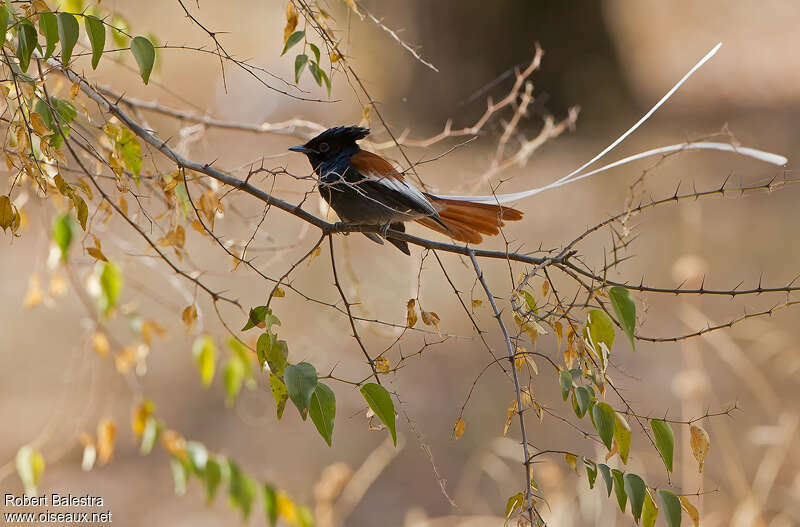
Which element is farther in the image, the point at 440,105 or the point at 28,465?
the point at 440,105

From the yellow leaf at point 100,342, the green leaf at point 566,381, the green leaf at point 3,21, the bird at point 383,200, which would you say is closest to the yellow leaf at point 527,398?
the green leaf at point 566,381

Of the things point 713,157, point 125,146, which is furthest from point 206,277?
point 713,157

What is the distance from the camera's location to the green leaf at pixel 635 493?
4.84 feet

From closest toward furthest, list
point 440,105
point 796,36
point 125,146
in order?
point 125,146 → point 440,105 → point 796,36

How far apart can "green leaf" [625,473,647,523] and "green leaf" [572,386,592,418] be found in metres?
0.16

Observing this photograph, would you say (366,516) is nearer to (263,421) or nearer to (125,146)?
(263,421)

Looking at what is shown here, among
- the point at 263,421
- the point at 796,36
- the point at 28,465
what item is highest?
the point at 796,36

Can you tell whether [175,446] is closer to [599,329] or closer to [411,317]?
[411,317]

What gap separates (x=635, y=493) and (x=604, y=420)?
0.14 m

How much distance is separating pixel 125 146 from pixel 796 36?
1545cm

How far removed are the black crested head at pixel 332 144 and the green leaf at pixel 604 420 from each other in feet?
5.39

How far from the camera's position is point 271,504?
2.74 metres

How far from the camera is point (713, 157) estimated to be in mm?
10797

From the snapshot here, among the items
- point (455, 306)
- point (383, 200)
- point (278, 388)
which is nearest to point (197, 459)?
point (383, 200)
